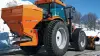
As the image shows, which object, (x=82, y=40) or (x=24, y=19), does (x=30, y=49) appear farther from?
(x=82, y=40)

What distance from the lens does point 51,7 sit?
31.6 feet

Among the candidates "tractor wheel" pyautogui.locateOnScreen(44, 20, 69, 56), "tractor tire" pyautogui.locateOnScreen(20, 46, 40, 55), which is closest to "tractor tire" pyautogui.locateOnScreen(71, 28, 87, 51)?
"tractor wheel" pyautogui.locateOnScreen(44, 20, 69, 56)

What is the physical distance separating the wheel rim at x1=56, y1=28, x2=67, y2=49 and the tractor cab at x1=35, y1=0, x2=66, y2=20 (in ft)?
2.70

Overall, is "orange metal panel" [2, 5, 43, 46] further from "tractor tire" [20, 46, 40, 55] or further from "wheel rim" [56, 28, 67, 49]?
"tractor tire" [20, 46, 40, 55]

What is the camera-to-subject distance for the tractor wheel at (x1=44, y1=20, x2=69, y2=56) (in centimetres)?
818

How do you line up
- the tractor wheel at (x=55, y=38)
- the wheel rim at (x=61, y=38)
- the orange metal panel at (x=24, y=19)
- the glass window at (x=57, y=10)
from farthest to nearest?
the glass window at (x=57, y=10) → the wheel rim at (x=61, y=38) → the tractor wheel at (x=55, y=38) → the orange metal panel at (x=24, y=19)

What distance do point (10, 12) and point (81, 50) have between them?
4491 mm

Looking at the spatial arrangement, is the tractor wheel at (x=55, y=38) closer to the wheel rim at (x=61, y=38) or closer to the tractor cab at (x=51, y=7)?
the wheel rim at (x=61, y=38)

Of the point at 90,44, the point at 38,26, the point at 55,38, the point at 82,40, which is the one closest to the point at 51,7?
the point at 38,26

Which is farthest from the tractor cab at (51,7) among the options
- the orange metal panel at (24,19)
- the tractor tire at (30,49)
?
the tractor tire at (30,49)

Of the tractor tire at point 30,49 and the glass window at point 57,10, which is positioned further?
the tractor tire at point 30,49

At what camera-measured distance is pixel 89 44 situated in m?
12.2

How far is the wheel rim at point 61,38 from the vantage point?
8.90 metres

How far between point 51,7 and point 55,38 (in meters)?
1.81
